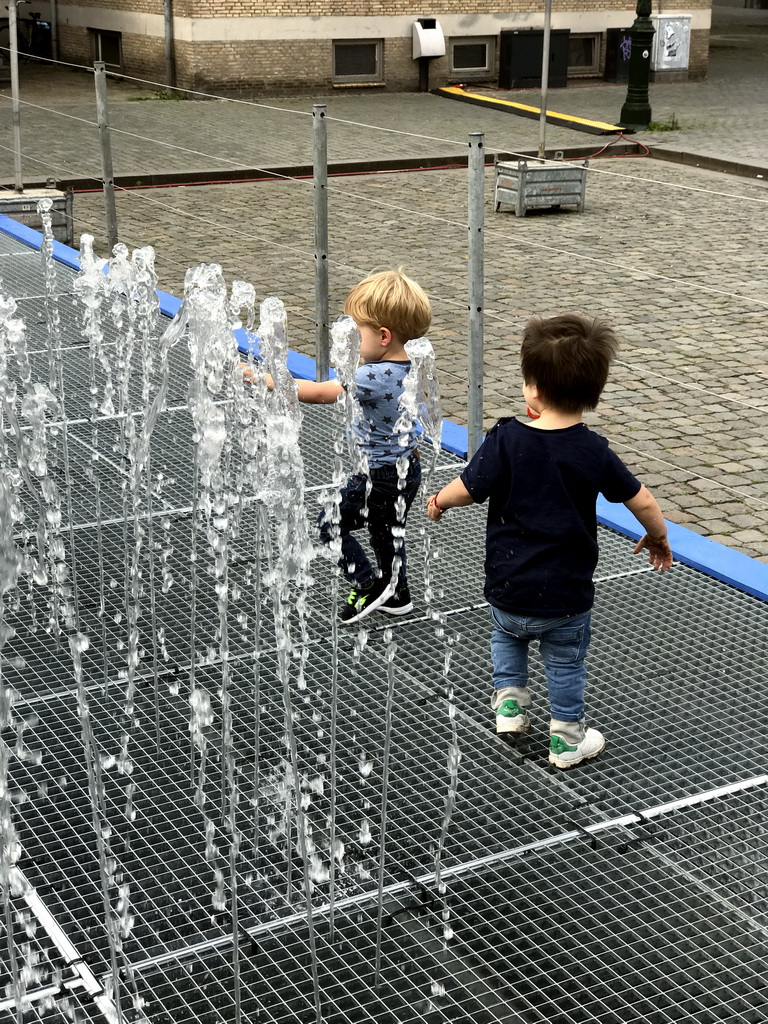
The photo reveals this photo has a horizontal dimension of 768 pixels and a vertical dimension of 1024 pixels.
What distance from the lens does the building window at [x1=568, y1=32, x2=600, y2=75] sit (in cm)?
2331

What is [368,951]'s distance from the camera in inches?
110

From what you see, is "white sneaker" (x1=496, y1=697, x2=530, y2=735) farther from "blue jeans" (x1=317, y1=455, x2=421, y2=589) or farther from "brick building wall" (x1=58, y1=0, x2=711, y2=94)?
"brick building wall" (x1=58, y1=0, x2=711, y2=94)

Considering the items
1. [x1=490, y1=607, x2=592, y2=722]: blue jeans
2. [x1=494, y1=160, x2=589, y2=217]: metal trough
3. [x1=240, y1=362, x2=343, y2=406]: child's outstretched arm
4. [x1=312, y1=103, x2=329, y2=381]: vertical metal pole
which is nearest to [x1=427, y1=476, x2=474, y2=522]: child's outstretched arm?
[x1=490, y1=607, x2=592, y2=722]: blue jeans

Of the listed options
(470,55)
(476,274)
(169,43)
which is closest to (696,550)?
(476,274)

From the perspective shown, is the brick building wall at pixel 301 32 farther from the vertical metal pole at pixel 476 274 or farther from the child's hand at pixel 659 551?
the child's hand at pixel 659 551

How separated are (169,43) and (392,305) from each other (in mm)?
18357

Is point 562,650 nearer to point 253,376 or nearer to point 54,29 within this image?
point 253,376

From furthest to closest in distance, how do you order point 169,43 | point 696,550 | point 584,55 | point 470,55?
point 584,55
point 470,55
point 169,43
point 696,550

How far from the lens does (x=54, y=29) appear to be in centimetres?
2514

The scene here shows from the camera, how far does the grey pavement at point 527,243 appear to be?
6.36m

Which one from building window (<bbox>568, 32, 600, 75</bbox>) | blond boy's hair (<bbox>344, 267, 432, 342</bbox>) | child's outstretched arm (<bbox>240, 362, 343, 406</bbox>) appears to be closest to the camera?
blond boy's hair (<bbox>344, 267, 432, 342</bbox>)

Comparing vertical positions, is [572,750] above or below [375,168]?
below

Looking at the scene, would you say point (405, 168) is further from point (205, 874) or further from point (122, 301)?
point (205, 874)

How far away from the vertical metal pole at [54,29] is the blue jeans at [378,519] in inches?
902
